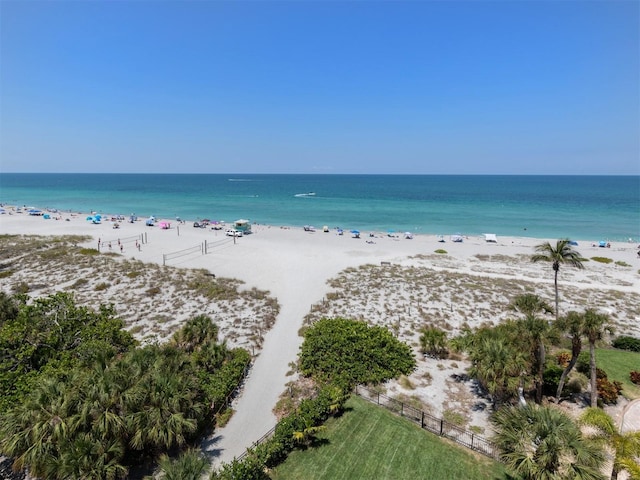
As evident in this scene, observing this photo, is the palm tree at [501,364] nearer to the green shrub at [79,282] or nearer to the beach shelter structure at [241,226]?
the green shrub at [79,282]

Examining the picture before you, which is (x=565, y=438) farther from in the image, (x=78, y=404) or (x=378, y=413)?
(x=78, y=404)

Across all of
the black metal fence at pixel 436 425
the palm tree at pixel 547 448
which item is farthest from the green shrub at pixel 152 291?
the palm tree at pixel 547 448

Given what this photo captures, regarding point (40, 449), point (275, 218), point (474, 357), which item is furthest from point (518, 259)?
point (275, 218)

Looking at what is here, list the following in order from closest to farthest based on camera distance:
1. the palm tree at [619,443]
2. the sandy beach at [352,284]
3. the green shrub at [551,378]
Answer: the palm tree at [619,443]
the green shrub at [551,378]
the sandy beach at [352,284]

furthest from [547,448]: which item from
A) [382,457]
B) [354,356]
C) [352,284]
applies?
[352,284]

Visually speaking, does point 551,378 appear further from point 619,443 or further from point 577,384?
point 619,443

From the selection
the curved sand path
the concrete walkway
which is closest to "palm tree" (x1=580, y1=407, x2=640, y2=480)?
the concrete walkway
